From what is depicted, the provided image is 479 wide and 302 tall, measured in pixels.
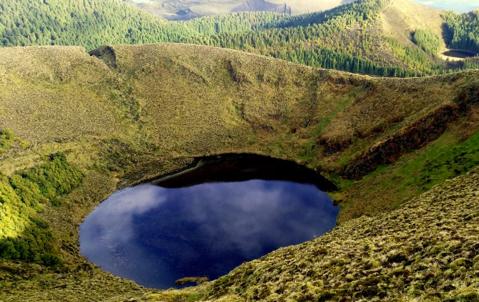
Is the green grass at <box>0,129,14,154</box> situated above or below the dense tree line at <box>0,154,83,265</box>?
above

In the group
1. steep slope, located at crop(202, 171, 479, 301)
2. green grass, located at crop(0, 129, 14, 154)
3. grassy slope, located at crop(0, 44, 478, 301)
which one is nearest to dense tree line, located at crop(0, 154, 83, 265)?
grassy slope, located at crop(0, 44, 478, 301)

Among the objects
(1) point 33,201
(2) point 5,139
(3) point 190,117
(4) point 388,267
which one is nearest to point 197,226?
(1) point 33,201

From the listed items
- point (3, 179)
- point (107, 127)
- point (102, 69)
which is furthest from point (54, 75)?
point (3, 179)

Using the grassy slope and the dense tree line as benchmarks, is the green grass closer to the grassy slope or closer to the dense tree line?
the grassy slope

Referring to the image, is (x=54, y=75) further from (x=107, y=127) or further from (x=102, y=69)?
(x=107, y=127)

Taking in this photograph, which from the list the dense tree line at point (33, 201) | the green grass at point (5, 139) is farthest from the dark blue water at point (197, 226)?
the green grass at point (5, 139)

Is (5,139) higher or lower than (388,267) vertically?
higher

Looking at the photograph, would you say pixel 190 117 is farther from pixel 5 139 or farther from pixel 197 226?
pixel 197 226
